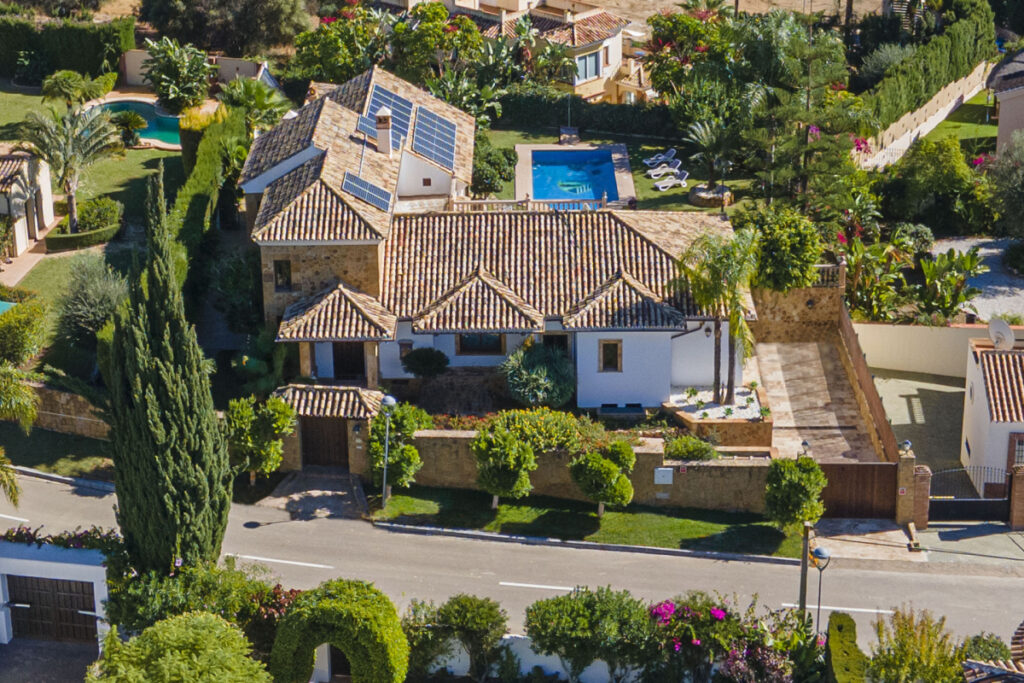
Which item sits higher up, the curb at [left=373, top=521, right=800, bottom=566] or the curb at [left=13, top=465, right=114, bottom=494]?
the curb at [left=13, top=465, right=114, bottom=494]

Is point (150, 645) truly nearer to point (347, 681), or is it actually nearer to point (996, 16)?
point (347, 681)

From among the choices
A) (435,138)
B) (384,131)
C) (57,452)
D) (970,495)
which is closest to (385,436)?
(57,452)

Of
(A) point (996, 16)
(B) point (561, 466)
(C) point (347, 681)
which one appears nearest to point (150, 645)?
(C) point (347, 681)

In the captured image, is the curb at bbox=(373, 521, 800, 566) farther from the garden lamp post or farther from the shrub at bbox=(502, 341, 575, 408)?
the shrub at bbox=(502, 341, 575, 408)

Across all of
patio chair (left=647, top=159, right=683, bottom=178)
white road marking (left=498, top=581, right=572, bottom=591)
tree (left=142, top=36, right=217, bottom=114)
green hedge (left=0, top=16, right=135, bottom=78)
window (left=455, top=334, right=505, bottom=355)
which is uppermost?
green hedge (left=0, top=16, right=135, bottom=78)

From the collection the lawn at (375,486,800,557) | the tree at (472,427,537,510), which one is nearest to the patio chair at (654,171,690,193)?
the lawn at (375,486,800,557)

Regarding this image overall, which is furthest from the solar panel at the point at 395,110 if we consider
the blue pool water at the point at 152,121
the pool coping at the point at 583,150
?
the blue pool water at the point at 152,121

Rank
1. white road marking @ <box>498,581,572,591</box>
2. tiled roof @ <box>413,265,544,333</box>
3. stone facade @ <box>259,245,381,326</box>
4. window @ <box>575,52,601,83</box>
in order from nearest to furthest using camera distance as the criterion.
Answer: white road marking @ <box>498,581,572,591</box>
tiled roof @ <box>413,265,544,333</box>
stone facade @ <box>259,245,381,326</box>
window @ <box>575,52,601,83</box>
